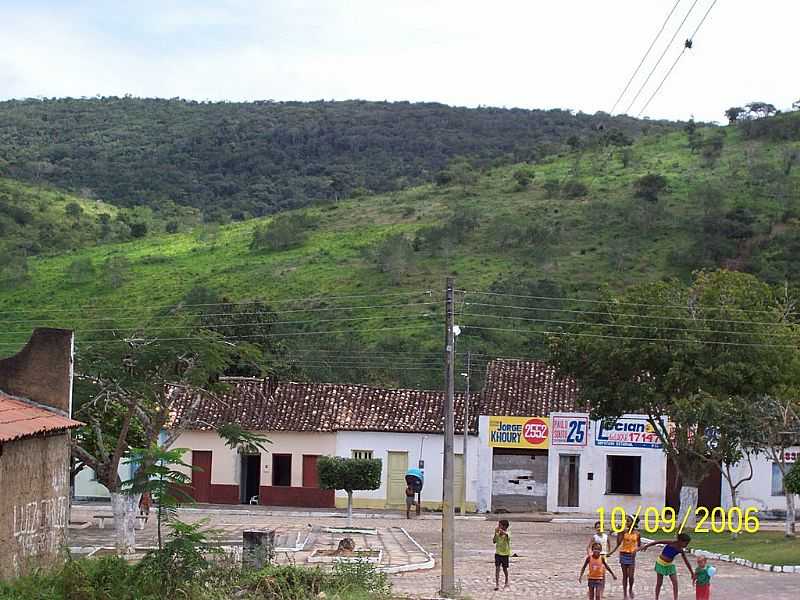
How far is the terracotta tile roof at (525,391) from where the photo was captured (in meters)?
39.8

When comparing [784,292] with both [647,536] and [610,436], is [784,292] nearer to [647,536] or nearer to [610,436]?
[610,436]

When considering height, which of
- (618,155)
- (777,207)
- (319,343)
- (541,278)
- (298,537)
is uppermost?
(618,155)

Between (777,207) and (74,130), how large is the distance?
78.3 meters

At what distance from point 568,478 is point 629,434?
241 centimetres

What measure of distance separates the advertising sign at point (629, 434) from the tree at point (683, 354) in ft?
17.9

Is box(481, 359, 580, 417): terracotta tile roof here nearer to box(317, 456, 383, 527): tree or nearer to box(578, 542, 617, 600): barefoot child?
box(317, 456, 383, 527): tree

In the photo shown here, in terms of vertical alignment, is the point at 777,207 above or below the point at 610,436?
above

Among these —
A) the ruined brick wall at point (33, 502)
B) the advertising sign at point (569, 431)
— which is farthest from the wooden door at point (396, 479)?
the ruined brick wall at point (33, 502)

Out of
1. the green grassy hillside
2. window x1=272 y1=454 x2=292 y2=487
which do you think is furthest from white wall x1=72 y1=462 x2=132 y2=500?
window x1=272 y1=454 x2=292 y2=487

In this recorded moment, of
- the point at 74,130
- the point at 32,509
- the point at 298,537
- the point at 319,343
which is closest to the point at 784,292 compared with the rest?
the point at 319,343

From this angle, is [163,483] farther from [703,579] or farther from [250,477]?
[250,477]

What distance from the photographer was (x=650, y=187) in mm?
75000

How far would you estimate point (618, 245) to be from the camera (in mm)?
66000
